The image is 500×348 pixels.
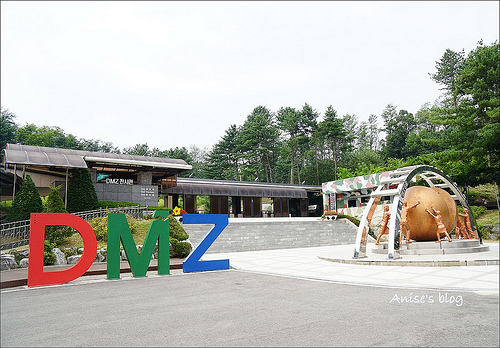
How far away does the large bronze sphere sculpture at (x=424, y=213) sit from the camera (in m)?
11.2

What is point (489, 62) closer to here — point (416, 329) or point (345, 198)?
point (416, 329)

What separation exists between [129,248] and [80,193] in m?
11.5

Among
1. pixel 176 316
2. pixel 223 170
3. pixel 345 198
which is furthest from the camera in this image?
pixel 223 170

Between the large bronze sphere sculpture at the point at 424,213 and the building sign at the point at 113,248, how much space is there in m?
6.16

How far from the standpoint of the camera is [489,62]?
2.61m

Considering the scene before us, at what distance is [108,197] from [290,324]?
21.5 m

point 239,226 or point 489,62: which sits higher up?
point 489,62

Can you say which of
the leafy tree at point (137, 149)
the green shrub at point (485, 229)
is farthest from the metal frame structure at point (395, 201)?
the leafy tree at point (137, 149)

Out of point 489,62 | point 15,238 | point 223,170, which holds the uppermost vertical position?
point 223,170

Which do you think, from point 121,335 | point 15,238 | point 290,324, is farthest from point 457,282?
point 15,238

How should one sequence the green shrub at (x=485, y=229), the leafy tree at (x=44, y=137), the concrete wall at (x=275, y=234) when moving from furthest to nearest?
1. the leafy tree at (x=44, y=137)
2. the concrete wall at (x=275, y=234)
3. the green shrub at (x=485, y=229)

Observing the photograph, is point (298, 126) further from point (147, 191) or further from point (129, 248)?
point (129, 248)

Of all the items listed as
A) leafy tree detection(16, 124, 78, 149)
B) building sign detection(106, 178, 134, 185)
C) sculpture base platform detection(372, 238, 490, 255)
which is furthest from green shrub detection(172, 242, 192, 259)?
leafy tree detection(16, 124, 78, 149)

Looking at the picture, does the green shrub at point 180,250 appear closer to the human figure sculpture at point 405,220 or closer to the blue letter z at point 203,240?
the blue letter z at point 203,240
